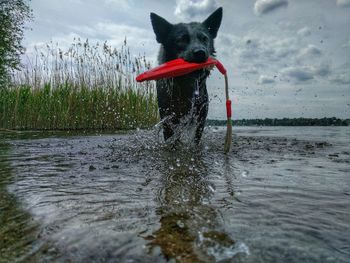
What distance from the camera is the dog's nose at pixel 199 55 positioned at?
4.30 metres

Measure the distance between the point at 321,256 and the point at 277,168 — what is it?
6.79ft

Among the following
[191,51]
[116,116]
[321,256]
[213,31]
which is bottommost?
[321,256]

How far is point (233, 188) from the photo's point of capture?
2.11 m

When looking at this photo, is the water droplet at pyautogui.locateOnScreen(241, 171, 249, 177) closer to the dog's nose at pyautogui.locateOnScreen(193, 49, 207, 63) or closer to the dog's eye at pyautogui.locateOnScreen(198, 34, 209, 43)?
the dog's nose at pyautogui.locateOnScreen(193, 49, 207, 63)

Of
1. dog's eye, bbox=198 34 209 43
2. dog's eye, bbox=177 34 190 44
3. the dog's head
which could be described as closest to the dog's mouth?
the dog's head

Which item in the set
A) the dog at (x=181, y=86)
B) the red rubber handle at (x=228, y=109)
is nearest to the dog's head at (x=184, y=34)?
the dog at (x=181, y=86)

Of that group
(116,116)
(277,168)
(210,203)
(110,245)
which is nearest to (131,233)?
(110,245)

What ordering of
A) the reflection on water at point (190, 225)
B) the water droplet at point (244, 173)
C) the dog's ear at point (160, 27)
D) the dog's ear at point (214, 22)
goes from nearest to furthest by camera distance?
the reflection on water at point (190, 225) → the water droplet at point (244, 173) → the dog's ear at point (160, 27) → the dog's ear at point (214, 22)

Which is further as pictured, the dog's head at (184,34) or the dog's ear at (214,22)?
the dog's ear at (214,22)

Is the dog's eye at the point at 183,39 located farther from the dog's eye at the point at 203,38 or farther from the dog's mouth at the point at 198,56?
the dog's mouth at the point at 198,56

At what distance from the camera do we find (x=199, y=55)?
431 cm

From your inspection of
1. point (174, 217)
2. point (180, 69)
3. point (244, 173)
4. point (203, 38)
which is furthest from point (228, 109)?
point (174, 217)

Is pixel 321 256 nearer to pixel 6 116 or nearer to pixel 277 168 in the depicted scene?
pixel 277 168

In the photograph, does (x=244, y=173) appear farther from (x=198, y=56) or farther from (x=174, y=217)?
(x=198, y=56)
